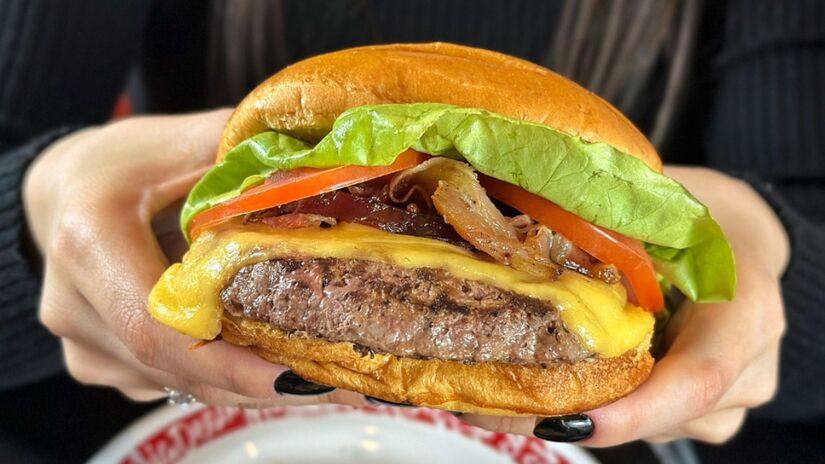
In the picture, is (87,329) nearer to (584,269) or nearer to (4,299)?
(4,299)

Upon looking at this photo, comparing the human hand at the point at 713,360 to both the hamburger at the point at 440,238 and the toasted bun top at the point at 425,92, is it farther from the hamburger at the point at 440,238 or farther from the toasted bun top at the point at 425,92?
the toasted bun top at the point at 425,92

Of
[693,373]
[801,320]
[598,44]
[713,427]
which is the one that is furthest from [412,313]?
[598,44]

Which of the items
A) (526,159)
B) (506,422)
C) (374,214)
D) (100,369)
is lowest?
(100,369)

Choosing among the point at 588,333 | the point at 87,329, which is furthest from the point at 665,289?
the point at 87,329

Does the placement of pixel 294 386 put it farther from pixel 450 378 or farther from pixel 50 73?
pixel 50 73

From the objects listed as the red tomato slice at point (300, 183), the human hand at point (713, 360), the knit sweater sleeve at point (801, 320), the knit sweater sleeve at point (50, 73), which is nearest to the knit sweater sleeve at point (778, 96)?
the knit sweater sleeve at point (801, 320)
